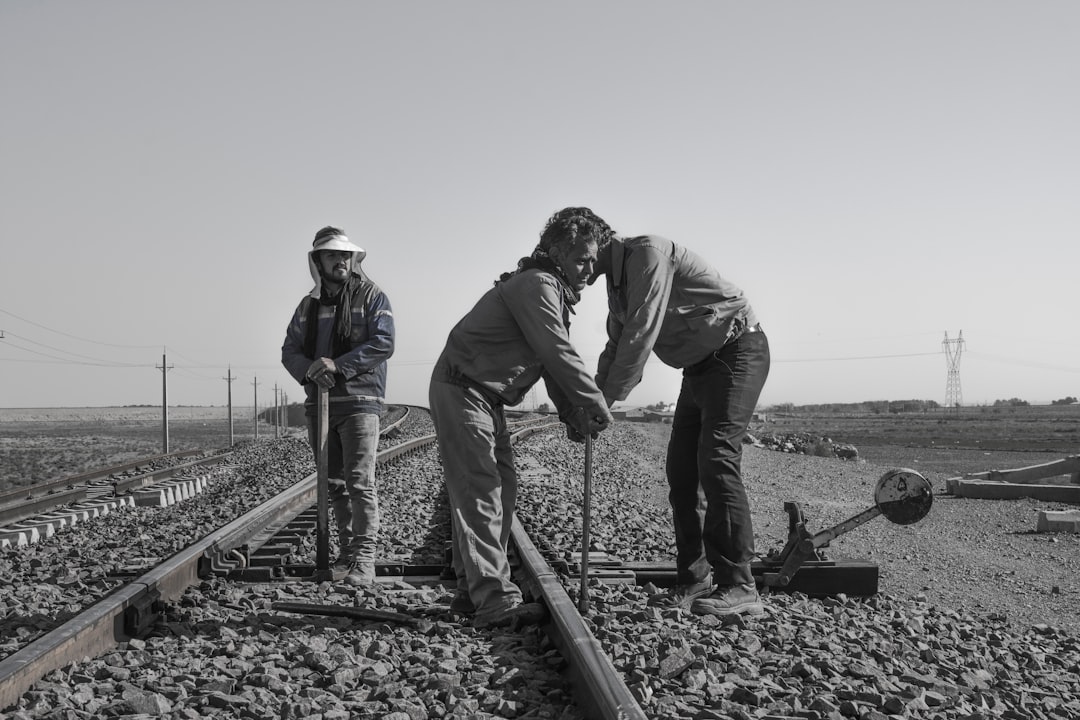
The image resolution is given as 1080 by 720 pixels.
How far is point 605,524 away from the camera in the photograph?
6.80m

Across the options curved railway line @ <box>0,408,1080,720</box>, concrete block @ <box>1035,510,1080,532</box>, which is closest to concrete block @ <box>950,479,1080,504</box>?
concrete block @ <box>1035,510,1080,532</box>

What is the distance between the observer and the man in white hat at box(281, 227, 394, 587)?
490 centimetres

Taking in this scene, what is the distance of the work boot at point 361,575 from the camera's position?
15.1ft

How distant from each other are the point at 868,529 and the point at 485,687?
6152 millimetres

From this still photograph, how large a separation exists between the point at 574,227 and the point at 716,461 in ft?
4.23

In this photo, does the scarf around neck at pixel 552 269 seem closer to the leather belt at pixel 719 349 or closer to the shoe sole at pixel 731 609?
the leather belt at pixel 719 349

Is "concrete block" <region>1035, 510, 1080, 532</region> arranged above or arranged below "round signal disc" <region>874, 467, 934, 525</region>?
below

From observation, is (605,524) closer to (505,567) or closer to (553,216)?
(505,567)

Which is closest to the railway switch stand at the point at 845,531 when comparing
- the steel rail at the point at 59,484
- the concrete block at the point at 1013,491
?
the concrete block at the point at 1013,491

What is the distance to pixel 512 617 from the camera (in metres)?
3.71

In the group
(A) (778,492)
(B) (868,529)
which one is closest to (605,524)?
(B) (868,529)

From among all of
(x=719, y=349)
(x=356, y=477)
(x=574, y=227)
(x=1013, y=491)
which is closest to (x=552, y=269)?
(x=574, y=227)

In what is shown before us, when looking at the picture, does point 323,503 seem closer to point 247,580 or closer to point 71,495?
point 247,580

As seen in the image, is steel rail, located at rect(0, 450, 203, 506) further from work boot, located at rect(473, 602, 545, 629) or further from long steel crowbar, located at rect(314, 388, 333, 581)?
work boot, located at rect(473, 602, 545, 629)
